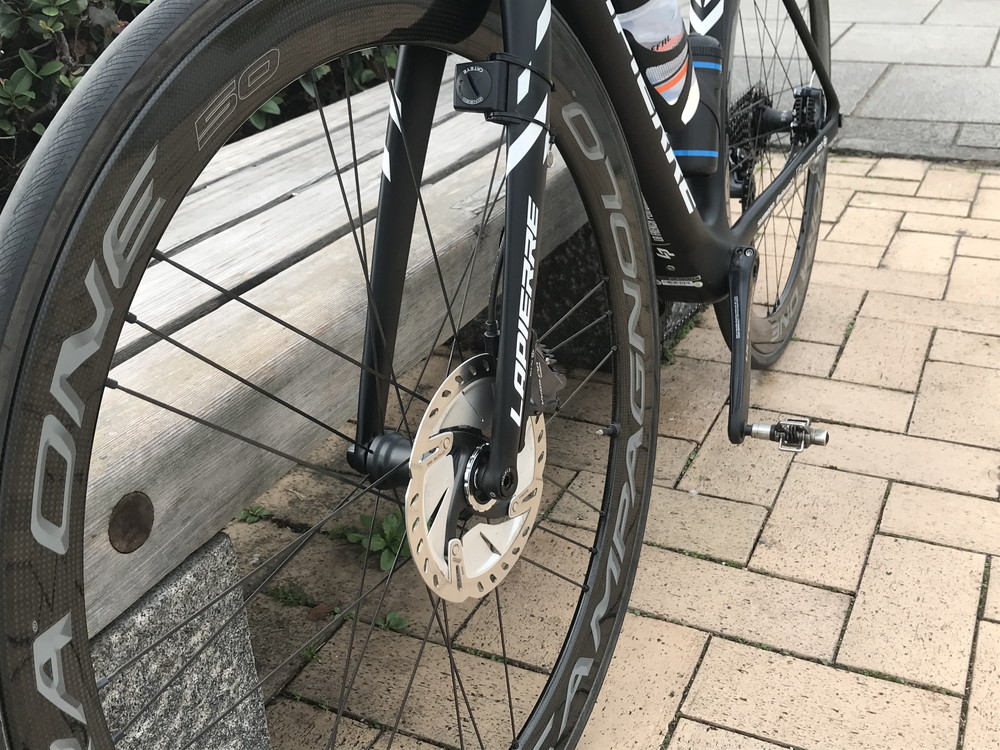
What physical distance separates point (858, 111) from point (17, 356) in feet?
13.1

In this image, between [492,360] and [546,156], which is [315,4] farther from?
[492,360]

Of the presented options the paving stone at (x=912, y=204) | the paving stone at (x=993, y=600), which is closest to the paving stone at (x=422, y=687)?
the paving stone at (x=993, y=600)

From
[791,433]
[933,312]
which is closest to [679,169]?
[791,433]

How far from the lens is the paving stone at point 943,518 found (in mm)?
1883

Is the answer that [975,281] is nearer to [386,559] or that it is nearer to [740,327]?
[740,327]

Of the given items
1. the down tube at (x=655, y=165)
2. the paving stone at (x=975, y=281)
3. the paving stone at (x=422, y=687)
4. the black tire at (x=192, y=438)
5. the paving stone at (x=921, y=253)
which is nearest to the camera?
the black tire at (x=192, y=438)

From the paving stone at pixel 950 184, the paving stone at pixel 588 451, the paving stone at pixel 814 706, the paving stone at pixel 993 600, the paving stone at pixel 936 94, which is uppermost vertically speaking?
the paving stone at pixel 814 706

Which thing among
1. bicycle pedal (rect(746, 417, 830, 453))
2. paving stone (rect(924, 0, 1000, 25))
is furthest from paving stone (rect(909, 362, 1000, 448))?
paving stone (rect(924, 0, 1000, 25))

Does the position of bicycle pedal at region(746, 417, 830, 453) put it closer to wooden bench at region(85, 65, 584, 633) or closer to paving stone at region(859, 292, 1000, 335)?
wooden bench at region(85, 65, 584, 633)

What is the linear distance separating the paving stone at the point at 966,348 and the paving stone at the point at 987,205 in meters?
0.85

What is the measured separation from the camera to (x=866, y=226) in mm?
3248

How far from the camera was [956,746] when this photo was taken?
4.80ft

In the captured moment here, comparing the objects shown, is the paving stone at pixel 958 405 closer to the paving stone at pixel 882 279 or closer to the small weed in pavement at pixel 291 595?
the paving stone at pixel 882 279

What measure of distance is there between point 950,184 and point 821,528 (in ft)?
6.71
